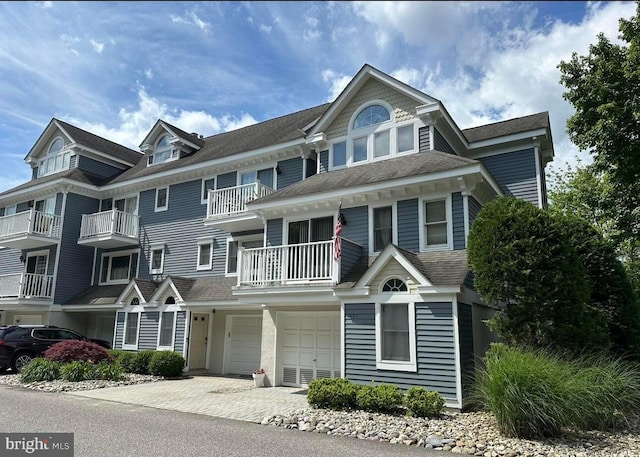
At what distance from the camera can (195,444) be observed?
7039 millimetres

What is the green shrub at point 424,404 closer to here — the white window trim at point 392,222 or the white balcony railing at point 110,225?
the white window trim at point 392,222

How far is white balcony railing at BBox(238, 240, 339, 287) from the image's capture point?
41.8 feet

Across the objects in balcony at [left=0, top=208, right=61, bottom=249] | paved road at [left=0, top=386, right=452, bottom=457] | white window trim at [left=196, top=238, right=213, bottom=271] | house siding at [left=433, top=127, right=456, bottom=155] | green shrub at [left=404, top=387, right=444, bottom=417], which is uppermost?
house siding at [left=433, top=127, right=456, bottom=155]

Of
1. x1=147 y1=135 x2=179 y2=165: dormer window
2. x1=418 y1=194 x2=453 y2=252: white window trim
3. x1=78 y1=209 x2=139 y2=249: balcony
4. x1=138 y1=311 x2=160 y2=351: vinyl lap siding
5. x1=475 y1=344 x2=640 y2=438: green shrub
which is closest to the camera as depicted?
x1=475 y1=344 x2=640 y2=438: green shrub

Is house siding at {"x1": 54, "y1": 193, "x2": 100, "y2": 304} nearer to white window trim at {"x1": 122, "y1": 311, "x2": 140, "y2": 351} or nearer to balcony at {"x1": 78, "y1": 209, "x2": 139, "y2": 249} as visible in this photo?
balcony at {"x1": 78, "y1": 209, "x2": 139, "y2": 249}

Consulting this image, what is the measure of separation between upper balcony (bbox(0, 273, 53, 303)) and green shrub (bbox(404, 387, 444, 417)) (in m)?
18.5

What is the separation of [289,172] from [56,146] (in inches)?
615

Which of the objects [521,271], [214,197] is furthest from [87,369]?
[521,271]

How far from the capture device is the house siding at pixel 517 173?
603 inches

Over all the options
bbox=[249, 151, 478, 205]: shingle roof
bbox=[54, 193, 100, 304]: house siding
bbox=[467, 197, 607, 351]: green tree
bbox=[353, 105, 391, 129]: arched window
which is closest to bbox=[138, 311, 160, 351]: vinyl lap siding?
bbox=[54, 193, 100, 304]: house siding

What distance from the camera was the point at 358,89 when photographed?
1572cm

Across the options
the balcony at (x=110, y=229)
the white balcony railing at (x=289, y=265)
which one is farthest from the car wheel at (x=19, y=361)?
the white balcony railing at (x=289, y=265)

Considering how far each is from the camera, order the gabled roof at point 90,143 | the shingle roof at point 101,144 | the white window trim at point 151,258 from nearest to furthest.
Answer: the white window trim at point 151,258 < the gabled roof at point 90,143 < the shingle roof at point 101,144

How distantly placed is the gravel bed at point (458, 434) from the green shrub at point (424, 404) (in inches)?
8.4
